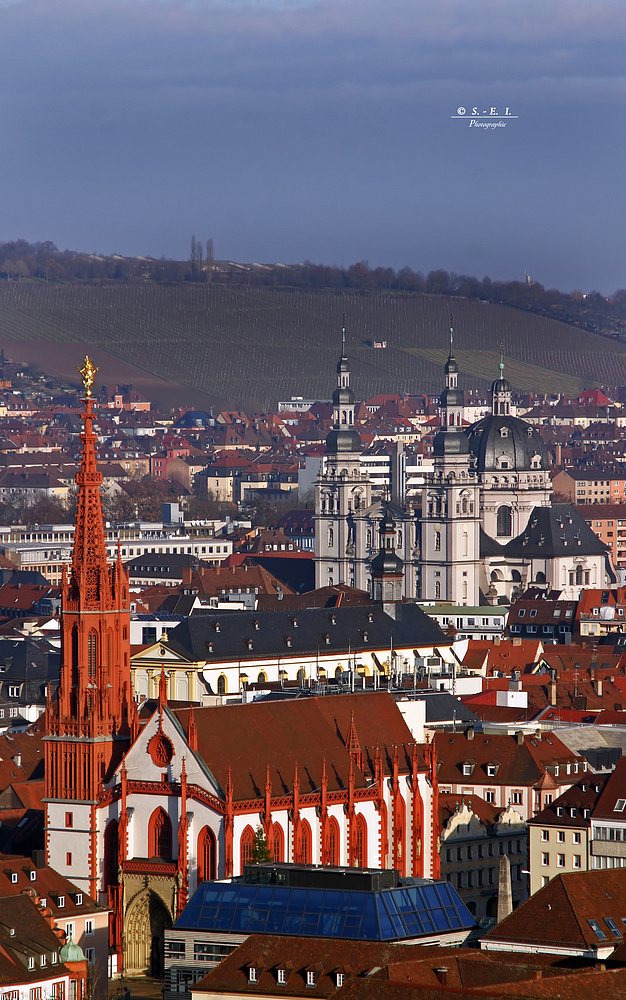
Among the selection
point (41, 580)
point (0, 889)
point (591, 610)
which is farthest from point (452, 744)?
point (41, 580)

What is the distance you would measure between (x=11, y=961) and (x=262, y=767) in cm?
1487

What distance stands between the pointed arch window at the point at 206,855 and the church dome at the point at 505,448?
10128 centimetres

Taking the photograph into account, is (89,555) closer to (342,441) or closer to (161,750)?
(161,750)

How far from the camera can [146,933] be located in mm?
69062

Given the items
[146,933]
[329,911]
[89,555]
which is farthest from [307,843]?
[329,911]

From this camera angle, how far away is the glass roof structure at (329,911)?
57.1 m

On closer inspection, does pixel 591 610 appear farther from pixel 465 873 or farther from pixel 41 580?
pixel 465 873

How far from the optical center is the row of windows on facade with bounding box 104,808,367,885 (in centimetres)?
6969

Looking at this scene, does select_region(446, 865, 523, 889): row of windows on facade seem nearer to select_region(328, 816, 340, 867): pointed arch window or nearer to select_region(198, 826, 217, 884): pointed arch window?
select_region(328, 816, 340, 867): pointed arch window

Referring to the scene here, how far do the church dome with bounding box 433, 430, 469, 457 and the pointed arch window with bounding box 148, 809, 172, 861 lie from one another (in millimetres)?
95753

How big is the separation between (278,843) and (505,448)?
101330 mm

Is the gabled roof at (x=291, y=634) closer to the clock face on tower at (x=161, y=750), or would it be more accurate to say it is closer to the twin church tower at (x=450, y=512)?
the clock face on tower at (x=161, y=750)

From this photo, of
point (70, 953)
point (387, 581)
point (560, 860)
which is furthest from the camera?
point (387, 581)

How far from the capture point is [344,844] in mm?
73750
